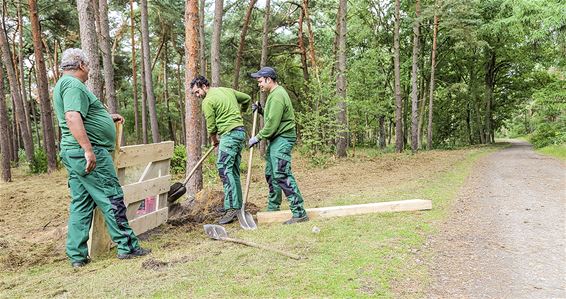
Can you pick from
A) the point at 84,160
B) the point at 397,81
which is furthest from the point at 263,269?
the point at 397,81

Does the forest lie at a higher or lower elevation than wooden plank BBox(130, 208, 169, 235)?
higher

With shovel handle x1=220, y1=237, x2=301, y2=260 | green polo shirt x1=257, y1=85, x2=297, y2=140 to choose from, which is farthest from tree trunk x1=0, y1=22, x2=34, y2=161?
shovel handle x1=220, y1=237, x2=301, y2=260

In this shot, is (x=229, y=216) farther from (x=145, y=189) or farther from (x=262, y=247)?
(x=262, y=247)

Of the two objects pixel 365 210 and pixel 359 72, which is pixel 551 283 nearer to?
pixel 365 210

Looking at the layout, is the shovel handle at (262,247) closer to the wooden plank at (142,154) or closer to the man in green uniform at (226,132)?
the man in green uniform at (226,132)

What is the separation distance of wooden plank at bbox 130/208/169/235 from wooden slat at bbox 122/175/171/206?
27 cm

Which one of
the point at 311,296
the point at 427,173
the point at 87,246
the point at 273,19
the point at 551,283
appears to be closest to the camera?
the point at 311,296

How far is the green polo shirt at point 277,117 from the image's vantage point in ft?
17.9

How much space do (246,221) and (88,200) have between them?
6.59ft

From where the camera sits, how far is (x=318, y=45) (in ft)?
77.2

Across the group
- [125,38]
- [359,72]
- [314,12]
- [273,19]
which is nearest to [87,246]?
[273,19]

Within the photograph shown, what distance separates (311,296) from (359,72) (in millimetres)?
22831

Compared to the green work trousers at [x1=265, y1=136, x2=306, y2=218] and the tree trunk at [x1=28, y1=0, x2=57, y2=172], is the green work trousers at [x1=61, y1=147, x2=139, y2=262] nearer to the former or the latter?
the green work trousers at [x1=265, y1=136, x2=306, y2=218]

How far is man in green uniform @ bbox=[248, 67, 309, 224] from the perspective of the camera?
17.9 ft
